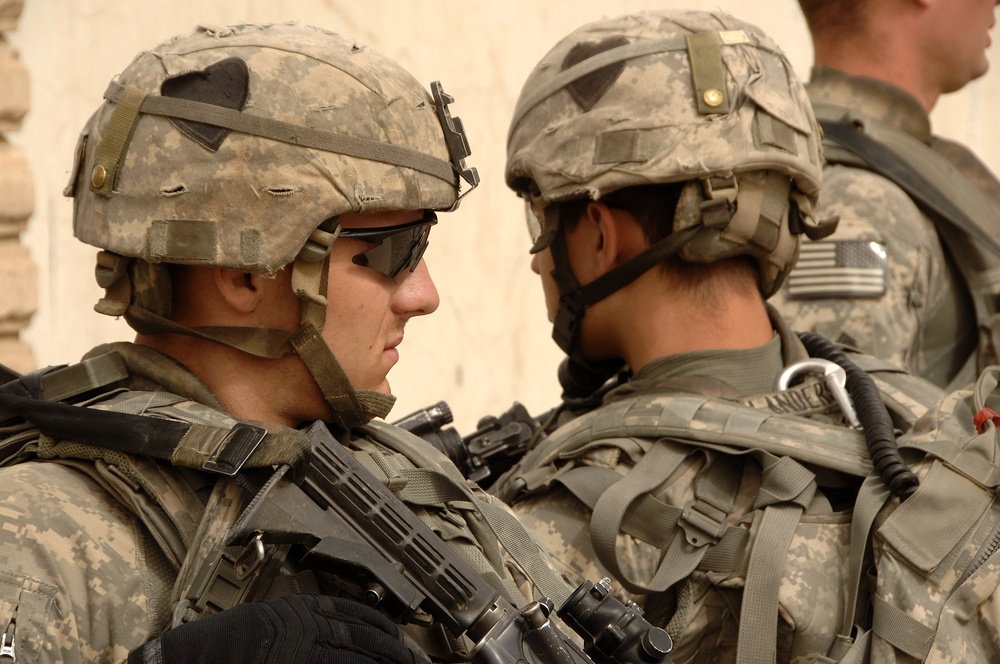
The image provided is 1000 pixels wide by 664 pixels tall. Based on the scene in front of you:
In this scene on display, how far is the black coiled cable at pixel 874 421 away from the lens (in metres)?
2.73

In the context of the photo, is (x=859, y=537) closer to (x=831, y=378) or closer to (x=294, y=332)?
(x=831, y=378)

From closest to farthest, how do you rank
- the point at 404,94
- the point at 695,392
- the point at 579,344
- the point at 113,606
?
the point at 113,606, the point at 404,94, the point at 695,392, the point at 579,344

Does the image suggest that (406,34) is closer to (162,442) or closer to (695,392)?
(695,392)

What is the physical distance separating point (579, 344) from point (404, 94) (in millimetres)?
1224

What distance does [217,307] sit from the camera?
2260mm

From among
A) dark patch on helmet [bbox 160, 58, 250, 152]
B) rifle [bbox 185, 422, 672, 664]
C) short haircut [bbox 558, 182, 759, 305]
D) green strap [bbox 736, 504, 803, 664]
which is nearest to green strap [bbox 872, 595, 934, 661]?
green strap [bbox 736, 504, 803, 664]

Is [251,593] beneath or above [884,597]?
above

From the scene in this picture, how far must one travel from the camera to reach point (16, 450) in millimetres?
2162

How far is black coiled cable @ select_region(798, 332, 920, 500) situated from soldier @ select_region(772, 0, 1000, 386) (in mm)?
412

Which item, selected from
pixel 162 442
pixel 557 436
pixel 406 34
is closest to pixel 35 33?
pixel 406 34

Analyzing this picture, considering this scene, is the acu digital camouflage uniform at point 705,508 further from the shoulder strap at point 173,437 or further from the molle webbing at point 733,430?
the shoulder strap at point 173,437

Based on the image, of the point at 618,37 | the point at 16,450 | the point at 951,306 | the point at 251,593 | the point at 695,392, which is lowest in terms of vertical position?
the point at 951,306

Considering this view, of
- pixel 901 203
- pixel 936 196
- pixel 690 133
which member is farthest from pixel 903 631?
pixel 936 196

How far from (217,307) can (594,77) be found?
129cm
